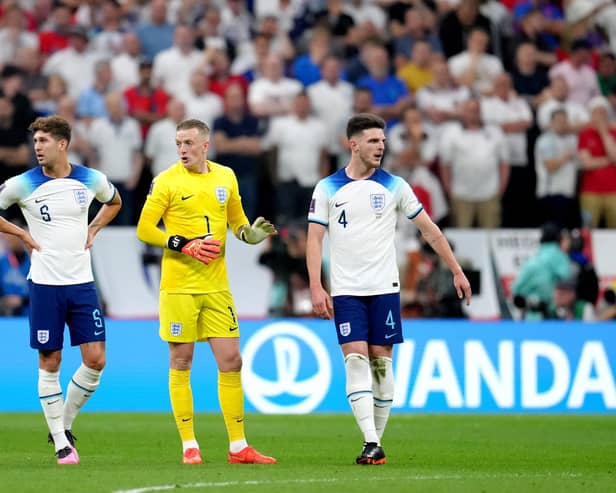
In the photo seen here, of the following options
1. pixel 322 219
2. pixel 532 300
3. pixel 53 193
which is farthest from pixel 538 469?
pixel 532 300

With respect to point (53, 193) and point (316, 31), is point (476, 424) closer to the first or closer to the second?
point (53, 193)

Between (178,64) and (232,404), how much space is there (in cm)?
1123

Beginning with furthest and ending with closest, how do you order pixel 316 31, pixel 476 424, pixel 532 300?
pixel 316 31 < pixel 532 300 < pixel 476 424

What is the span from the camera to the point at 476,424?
16422 millimetres

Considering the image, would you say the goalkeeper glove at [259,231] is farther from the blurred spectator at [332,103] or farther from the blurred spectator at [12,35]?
the blurred spectator at [12,35]

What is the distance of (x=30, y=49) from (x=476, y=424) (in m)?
9.30

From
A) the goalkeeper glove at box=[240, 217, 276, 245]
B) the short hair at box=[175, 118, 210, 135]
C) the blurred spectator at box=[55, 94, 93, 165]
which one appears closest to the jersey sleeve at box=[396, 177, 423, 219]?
the goalkeeper glove at box=[240, 217, 276, 245]

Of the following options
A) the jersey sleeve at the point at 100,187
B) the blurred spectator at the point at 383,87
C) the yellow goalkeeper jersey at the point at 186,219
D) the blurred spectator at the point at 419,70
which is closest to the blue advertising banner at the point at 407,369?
the blurred spectator at the point at 383,87

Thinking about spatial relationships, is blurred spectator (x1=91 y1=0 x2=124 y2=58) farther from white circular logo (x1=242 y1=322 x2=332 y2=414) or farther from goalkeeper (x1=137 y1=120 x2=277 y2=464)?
goalkeeper (x1=137 y1=120 x2=277 y2=464)

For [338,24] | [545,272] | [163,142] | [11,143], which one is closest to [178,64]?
[163,142]

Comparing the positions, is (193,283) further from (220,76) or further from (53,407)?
(220,76)

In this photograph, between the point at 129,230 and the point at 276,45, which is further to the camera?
the point at 276,45

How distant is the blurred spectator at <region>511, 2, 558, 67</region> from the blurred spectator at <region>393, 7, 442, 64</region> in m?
1.68

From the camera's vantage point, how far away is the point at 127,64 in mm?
21984
